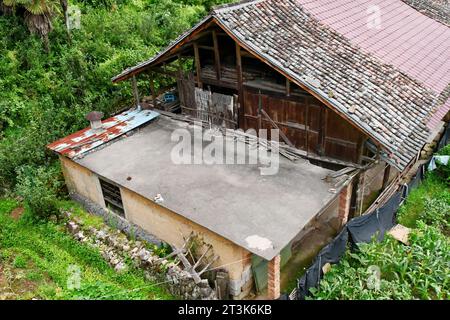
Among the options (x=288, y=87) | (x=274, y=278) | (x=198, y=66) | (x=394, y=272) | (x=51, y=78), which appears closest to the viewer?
(x=274, y=278)

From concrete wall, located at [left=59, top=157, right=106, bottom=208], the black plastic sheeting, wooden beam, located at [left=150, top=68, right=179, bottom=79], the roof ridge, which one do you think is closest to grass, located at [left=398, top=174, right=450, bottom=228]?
the black plastic sheeting

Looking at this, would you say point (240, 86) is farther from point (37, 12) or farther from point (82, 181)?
point (37, 12)

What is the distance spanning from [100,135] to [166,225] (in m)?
4.74

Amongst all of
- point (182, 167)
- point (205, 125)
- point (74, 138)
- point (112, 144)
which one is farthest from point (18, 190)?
point (205, 125)

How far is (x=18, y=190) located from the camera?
1387 cm

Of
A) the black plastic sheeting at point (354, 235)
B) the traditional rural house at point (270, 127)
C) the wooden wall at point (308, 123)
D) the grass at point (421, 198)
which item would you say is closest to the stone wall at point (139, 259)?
the traditional rural house at point (270, 127)

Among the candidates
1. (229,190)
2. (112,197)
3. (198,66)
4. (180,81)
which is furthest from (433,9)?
(112,197)

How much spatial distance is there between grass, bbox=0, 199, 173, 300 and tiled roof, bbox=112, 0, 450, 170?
21.8 feet

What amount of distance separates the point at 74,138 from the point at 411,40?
13.7m

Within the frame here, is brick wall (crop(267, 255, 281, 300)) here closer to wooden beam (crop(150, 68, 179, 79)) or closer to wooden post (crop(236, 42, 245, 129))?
A: wooden post (crop(236, 42, 245, 129))

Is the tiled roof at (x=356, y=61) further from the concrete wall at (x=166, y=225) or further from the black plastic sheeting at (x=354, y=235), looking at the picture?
the concrete wall at (x=166, y=225)

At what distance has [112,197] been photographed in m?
13.4

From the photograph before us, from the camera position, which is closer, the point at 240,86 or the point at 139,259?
the point at 139,259

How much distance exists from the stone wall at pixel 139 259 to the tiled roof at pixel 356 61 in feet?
19.2
